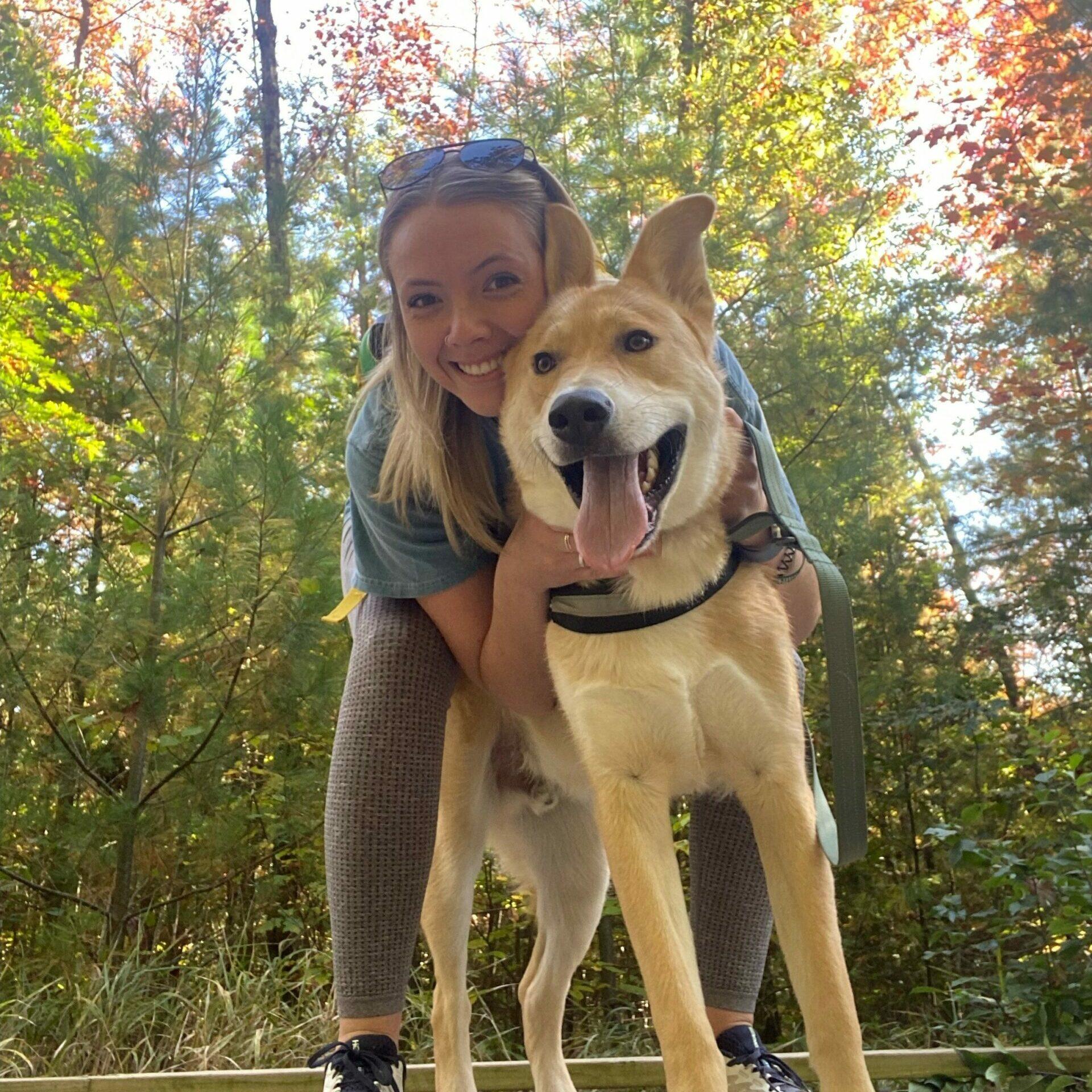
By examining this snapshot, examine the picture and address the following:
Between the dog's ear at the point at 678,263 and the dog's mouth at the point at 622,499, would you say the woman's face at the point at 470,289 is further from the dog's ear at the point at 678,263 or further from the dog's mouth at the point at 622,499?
the dog's mouth at the point at 622,499

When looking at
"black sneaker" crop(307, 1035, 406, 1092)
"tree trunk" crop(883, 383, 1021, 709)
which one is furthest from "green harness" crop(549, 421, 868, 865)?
"tree trunk" crop(883, 383, 1021, 709)

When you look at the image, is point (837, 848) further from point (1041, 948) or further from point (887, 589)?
point (887, 589)

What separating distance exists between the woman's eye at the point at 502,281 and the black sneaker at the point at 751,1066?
143 cm

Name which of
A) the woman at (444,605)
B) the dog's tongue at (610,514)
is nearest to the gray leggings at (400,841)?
the woman at (444,605)

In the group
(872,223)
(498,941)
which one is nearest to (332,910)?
(498,941)

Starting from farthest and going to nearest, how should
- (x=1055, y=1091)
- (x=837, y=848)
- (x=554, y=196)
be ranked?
(x=1055, y=1091)
(x=554, y=196)
(x=837, y=848)

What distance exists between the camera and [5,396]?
4.16 meters

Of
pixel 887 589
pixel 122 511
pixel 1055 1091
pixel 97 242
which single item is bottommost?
pixel 1055 1091

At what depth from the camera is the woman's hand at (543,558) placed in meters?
1.76

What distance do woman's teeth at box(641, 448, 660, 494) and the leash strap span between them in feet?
0.60

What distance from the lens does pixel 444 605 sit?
1943mm

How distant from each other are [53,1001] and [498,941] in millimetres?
1565

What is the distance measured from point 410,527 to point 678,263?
698 mm

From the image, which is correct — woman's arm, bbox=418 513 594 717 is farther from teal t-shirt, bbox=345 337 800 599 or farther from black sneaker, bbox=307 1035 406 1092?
black sneaker, bbox=307 1035 406 1092
